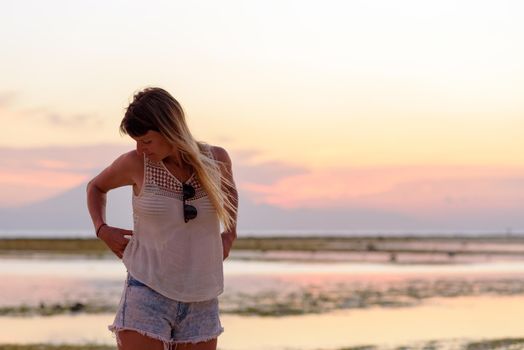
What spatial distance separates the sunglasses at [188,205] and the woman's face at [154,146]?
171 millimetres

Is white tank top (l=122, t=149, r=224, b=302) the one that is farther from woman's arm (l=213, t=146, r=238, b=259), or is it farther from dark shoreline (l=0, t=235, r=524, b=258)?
dark shoreline (l=0, t=235, r=524, b=258)

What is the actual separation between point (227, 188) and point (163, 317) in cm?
68

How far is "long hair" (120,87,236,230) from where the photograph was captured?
4.15m

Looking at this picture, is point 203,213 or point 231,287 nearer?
point 203,213

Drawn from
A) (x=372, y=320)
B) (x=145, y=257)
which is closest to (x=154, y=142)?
(x=145, y=257)

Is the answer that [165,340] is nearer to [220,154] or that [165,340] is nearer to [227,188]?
[227,188]

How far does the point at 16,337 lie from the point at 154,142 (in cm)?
1387

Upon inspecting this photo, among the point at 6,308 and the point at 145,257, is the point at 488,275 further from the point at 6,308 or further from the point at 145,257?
the point at 145,257

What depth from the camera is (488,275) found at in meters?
38.2

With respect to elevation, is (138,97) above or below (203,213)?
above

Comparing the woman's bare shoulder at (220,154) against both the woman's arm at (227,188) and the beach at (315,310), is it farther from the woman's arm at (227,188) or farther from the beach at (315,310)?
the beach at (315,310)

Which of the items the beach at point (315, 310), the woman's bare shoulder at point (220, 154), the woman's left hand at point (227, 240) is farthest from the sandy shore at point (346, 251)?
the woman's bare shoulder at point (220, 154)

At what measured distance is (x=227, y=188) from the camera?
4543mm

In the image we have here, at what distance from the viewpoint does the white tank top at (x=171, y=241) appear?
14.0 ft
